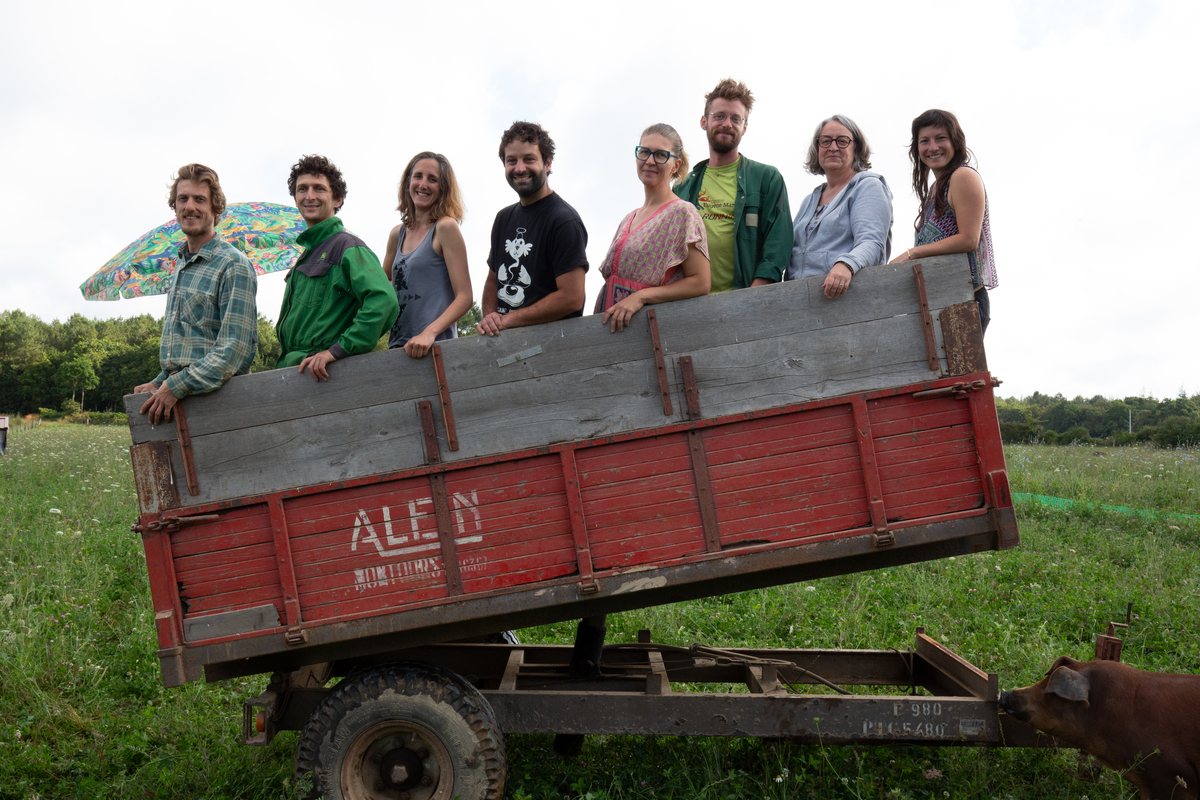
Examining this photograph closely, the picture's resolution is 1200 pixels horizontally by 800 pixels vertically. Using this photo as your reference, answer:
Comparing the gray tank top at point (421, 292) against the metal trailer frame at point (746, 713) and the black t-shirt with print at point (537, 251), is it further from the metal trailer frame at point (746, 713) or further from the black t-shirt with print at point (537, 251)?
the metal trailer frame at point (746, 713)

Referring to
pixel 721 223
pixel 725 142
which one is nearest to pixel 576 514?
pixel 721 223

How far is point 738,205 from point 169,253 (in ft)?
10.2

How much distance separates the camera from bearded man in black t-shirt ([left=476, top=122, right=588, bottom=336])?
3328mm

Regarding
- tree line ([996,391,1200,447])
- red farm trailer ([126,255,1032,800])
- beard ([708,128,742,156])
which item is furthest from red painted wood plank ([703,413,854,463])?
tree line ([996,391,1200,447])

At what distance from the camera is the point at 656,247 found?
3.30 meters

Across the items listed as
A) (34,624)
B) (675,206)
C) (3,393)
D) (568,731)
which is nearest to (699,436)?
(675,206)

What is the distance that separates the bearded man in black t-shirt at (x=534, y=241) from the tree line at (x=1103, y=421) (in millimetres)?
12573

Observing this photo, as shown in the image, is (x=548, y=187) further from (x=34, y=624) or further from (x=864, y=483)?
(x=34, y=624)

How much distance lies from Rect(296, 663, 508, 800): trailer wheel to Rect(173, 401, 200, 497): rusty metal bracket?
107cm

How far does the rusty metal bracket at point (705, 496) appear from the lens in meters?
3.01

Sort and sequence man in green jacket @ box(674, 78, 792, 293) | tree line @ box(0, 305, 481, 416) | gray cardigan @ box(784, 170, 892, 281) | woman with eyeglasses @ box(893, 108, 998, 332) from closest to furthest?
woman with eyeglasses @ box(893, 108, 998, 332) < gray cardigan @ box(784, 170, 892, 281) < man in green jacket @ box(674, 78, 792, 293) < tree line @ box(0, 305, 481, 416)

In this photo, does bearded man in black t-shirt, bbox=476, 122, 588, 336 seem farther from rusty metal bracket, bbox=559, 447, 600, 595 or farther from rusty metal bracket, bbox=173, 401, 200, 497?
rusty metal bracket, bbox=173, 401, 200, 497

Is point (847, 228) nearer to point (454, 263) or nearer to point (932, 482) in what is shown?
point (932, 482)

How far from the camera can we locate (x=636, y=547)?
3.02 meters
